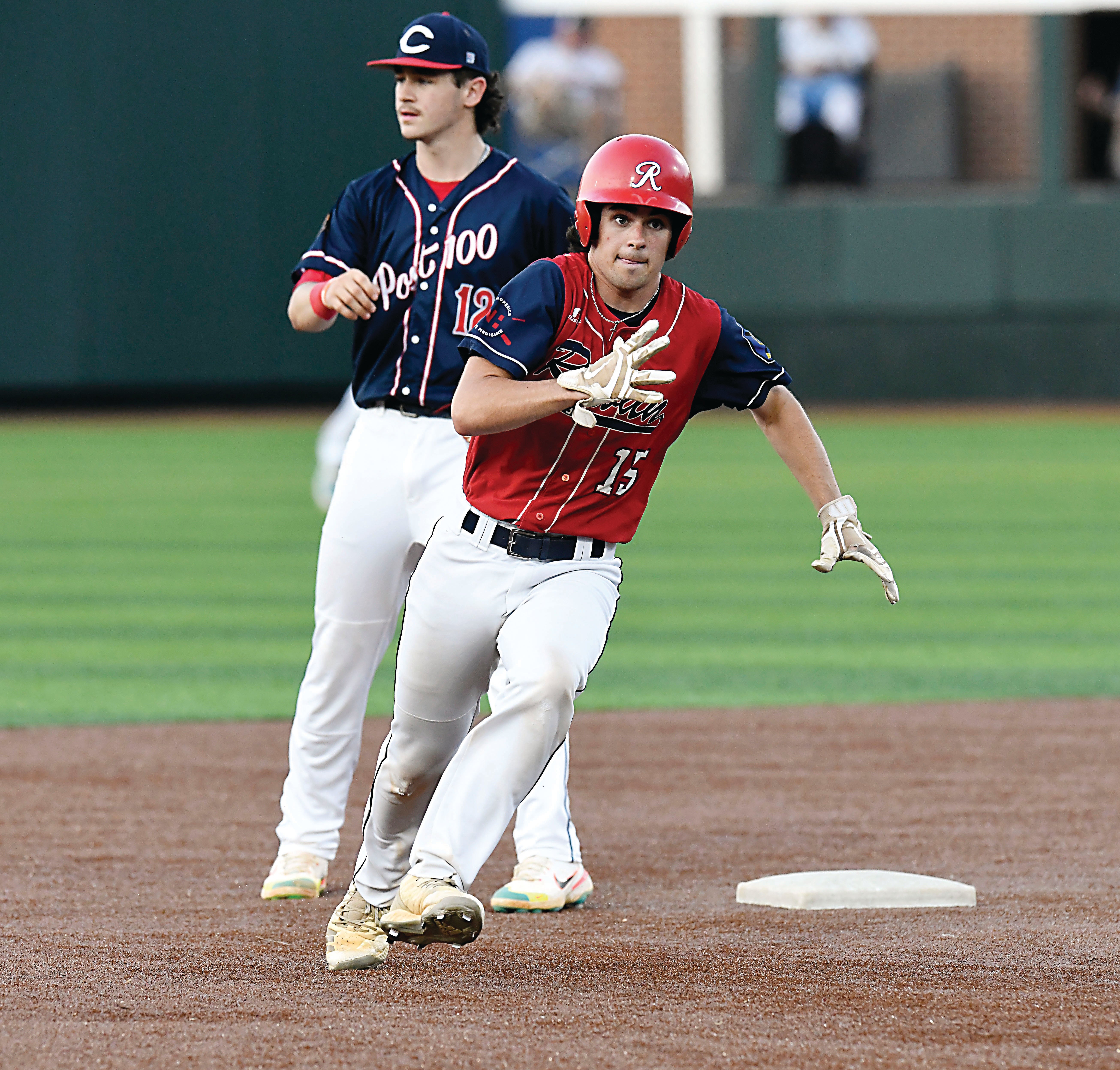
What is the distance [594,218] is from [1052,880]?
2.35 meters

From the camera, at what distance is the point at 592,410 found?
4.03 metres

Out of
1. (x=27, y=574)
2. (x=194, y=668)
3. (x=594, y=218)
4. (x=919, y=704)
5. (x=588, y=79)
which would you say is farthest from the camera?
(x=588, y=79)

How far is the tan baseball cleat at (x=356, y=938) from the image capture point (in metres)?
4.27

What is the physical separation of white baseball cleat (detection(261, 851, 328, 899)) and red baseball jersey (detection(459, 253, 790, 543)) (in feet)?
4.46

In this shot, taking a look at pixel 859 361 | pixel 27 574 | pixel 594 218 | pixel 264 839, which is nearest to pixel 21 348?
pixel 859 361

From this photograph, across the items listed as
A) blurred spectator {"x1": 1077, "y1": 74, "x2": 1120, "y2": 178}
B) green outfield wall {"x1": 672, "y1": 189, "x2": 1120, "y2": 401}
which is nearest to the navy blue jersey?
green outfield wall {"x1": 672, "y1": 189, "x2": 1120, "y2": 401}

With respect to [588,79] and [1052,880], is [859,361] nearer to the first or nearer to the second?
[588,79]

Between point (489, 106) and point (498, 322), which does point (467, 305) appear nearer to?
point (489, 106)

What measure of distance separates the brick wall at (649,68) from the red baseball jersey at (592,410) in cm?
2340

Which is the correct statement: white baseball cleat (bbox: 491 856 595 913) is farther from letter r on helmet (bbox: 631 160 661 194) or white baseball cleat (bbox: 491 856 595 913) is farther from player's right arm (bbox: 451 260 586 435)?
letter r on helmet (bbox: 631 160 661 194)

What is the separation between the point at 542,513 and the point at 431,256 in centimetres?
117

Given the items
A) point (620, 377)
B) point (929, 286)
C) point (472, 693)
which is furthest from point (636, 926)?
point (929, 286)

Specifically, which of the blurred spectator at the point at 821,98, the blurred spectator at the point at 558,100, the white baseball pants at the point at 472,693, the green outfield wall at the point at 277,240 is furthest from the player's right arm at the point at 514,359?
the blurred spectator at the point at 821,98

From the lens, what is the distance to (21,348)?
24.4 meters
